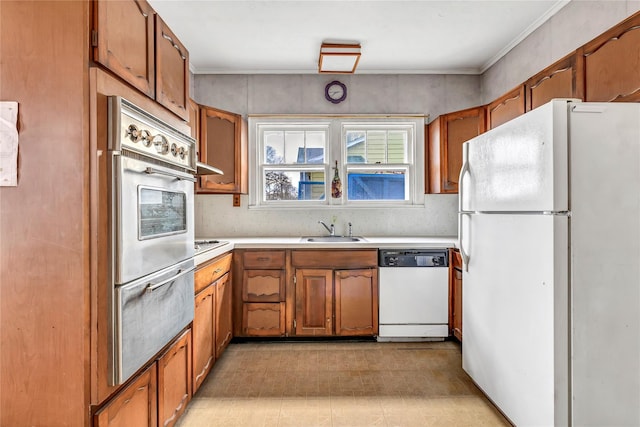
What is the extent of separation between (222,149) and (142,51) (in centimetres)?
173

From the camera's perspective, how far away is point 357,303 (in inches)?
116

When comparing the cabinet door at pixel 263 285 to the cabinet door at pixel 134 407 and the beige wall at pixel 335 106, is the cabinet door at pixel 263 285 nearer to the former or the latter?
the beige wall at pixel 335 106

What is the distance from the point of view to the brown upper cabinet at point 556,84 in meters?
1.87

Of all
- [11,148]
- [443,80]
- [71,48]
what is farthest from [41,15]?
[443,80]

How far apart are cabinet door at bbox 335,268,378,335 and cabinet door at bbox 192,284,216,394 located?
41.3 inches

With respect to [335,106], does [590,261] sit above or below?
below

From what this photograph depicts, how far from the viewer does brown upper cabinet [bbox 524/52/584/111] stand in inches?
73.5

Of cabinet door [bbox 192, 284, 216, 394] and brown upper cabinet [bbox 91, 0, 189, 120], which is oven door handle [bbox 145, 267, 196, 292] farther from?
brown upper cabinet [bbox 91, 0, 189, 120]

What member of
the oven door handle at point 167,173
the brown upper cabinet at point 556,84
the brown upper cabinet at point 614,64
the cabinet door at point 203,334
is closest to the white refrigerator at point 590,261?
the brown upper cabinet at point 614,64

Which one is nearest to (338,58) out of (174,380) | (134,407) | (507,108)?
(507,108)

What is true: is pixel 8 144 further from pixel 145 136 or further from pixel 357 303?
pixel 357 303

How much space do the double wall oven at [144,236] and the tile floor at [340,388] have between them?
709mm

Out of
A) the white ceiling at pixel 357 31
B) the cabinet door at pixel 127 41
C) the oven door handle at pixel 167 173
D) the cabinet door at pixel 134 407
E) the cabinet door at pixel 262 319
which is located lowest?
the cabinet door at pixel 262 319

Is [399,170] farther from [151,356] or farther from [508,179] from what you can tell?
[151,356]
